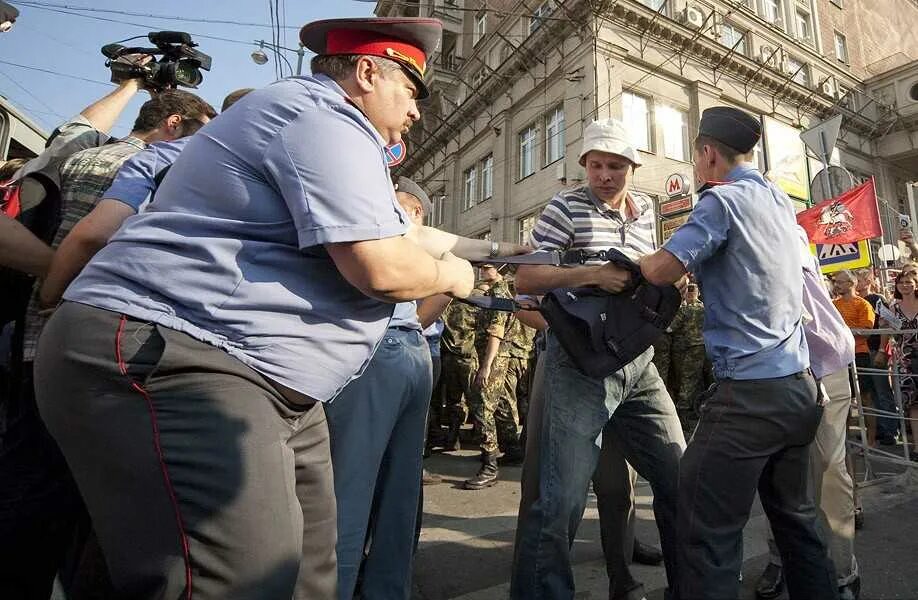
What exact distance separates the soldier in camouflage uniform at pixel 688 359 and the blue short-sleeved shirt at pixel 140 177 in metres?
6.52

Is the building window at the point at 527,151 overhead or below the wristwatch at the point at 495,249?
overhead

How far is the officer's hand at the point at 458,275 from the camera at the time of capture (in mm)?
1297

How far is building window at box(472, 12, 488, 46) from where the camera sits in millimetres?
20375

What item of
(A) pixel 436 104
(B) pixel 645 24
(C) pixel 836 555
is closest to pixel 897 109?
(B) pixel 645 24

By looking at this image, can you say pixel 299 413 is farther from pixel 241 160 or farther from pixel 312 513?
pixel 241 160

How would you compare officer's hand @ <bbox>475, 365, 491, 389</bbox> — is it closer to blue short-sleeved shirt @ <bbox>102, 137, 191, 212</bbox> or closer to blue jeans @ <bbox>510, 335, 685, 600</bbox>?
blue jeans @ <bbox>510, 335, 685, 600</bbox>

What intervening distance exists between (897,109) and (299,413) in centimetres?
2921

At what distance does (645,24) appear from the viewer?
14977 mm

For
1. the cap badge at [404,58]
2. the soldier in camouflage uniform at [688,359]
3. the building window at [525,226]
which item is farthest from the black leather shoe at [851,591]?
the building window at [525,226]

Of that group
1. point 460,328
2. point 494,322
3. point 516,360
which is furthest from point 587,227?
A: point 460,328

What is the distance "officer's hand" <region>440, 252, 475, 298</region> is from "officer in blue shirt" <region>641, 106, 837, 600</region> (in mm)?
863

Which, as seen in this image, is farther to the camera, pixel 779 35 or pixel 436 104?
pixel 436 104

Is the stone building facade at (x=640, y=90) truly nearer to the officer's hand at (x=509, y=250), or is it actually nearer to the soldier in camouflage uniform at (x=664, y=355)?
the soldier in camouflage uniform at (x=664, y=355)

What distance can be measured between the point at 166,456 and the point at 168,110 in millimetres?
1709
